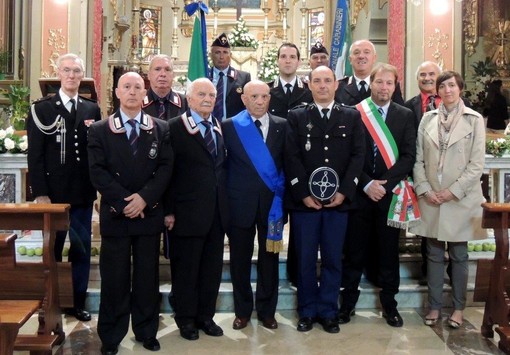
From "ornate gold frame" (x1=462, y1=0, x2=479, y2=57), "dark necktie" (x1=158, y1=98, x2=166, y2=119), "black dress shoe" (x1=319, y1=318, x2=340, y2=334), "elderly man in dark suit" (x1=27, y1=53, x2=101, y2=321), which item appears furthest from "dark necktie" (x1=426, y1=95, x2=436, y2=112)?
"ornate gold frame" (x1=462, y1=0, x2=479, y2=57)

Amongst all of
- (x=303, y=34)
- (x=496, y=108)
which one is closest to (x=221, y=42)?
(x=496, y=108)

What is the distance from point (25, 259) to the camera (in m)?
4.80

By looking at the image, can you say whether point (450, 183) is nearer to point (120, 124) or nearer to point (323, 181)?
point (323, 181)

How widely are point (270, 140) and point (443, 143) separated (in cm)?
109

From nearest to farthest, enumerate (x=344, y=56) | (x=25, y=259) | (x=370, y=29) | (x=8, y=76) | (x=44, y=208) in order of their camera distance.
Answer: (x=44, y=208), (x=25, y=259), (x=344, y=56), (x=8, y=76), (x=370, y=29)

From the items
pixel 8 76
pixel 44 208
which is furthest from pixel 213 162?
pixel 8 76

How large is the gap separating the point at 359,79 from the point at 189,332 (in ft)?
6.73

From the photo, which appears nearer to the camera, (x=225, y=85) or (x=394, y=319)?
(x=394, y=319)

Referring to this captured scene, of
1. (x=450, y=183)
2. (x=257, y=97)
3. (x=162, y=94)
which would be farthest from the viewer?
(x=162, y=94)

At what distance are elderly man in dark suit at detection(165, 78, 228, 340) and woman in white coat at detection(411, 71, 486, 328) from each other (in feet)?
4.25

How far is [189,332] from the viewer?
154 inches

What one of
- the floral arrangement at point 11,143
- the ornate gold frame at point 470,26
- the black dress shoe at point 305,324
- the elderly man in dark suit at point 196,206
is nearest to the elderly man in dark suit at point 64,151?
the elderly man in dark suit at point 196,206

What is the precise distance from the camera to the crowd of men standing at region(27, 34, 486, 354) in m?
3.69

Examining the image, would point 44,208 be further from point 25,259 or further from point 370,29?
point 370,29
